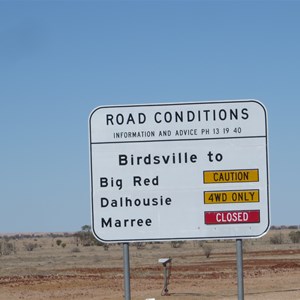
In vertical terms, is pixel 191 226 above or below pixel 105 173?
below

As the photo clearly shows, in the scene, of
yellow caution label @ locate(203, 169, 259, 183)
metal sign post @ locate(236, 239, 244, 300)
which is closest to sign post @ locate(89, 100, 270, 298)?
yellow caution label @ locate(203, 169, 259, 183)

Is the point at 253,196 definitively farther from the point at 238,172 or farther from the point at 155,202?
the point at 155,202

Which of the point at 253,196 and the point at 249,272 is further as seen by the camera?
the point at 249,272

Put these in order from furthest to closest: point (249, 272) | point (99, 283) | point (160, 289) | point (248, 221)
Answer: point (249, 272)
point (99, 283)
point (160, 289)
point (248, 221)

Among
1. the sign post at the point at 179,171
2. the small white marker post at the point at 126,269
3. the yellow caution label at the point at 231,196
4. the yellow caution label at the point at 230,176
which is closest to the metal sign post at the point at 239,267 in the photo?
the sign post at the point at 179,171

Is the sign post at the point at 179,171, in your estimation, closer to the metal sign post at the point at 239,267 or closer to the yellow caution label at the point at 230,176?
the yellow caution label at the point at 230,176

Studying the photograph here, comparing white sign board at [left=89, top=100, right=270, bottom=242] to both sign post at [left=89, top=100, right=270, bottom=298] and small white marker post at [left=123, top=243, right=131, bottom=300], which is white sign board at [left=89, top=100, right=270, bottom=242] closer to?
sign post at [left=89, top=100, right=270, bottom=298]

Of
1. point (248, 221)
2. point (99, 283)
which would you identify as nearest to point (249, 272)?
point (99, 283)

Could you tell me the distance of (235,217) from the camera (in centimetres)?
713

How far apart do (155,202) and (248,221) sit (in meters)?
0.78

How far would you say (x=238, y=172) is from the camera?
23.4 feet

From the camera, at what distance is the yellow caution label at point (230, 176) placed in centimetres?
712

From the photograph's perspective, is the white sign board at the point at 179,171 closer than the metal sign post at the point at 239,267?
Result: No

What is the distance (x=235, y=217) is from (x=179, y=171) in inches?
23.4
